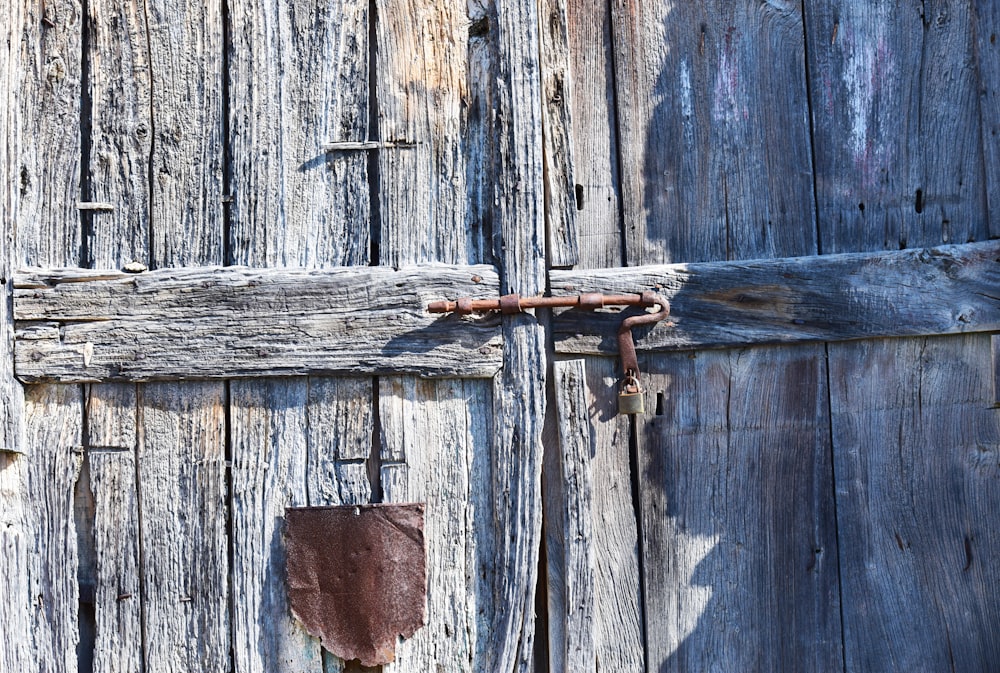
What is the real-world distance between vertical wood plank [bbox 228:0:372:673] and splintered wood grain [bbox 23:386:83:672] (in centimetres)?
36

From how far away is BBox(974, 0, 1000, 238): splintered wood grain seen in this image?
1879mm

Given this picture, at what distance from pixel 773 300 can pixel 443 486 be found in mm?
835

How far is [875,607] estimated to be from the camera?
6.02ft

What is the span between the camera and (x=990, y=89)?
1888 mm

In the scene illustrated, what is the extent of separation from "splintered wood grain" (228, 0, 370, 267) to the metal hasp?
267 mm

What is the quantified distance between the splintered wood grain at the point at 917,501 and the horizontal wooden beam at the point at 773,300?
0.26 feet

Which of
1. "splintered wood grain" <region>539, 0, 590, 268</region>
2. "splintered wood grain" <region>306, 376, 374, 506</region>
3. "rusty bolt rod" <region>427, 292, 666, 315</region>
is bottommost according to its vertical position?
"splintered wood grain" <region>306, 376, 374, 506</region>

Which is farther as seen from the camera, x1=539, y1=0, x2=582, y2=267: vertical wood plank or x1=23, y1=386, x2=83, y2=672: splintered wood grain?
x1=539, y1=0, x2=582, y2=267: vertical wood plank

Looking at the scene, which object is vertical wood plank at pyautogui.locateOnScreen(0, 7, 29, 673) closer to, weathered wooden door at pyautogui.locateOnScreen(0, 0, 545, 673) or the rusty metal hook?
weathered wooden door at pyautogui.locateOnScreen(0, 0, 545, 673)

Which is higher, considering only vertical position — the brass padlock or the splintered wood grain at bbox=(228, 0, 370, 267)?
the splintered wood grain at bbox=(228, 0, 370, 267)

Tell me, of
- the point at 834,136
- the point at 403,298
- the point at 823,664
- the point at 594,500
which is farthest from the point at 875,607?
the point at 403,298

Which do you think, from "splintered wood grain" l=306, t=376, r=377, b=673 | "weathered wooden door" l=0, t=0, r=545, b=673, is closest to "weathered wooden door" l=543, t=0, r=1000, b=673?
"weathered wooden door" l=0, t=0, r=545, b=673

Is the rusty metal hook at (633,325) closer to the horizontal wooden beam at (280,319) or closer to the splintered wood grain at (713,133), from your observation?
the splintered wood grain at (713,133)

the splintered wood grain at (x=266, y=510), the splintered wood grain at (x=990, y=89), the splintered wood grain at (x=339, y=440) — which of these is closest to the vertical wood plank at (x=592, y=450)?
the splintered wood grain at (x=339, y=440)
